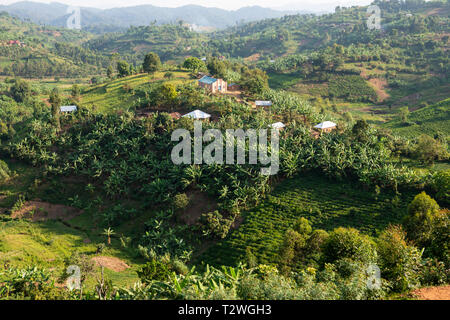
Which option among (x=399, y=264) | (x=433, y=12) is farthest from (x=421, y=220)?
(x=433, y=12)

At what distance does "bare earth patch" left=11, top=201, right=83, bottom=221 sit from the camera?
26.2 m

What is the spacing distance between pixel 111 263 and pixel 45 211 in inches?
412

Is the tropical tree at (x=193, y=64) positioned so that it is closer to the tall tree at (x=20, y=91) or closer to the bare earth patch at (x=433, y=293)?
the tall tree at (x=20, y=91)

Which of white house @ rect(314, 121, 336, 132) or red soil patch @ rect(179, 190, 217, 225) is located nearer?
red soil patch @ rect(179, 190, 217, 225)

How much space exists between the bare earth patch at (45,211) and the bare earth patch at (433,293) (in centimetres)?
2587

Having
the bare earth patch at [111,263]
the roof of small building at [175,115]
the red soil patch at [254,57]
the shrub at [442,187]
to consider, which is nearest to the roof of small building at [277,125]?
the roof of small building at [175,115]

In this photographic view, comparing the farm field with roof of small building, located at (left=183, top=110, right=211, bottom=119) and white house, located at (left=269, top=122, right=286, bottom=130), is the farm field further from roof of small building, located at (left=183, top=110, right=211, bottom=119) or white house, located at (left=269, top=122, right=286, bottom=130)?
roof of small building, located at (left=183, top=110, right=211, bottom=119)

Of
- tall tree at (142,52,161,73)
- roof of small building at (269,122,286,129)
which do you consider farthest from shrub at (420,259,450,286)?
tall tree at (142,52,161,73)

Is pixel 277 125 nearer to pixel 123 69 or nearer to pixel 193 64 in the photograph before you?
pixel 193 64

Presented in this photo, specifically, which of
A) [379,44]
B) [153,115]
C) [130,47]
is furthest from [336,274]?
[130,47]

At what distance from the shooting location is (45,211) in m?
26.7

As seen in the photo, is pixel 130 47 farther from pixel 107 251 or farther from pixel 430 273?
pixel 430 273

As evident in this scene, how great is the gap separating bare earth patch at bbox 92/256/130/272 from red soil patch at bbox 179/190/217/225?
Result: 5467 mm

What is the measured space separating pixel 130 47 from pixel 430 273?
180 metres
